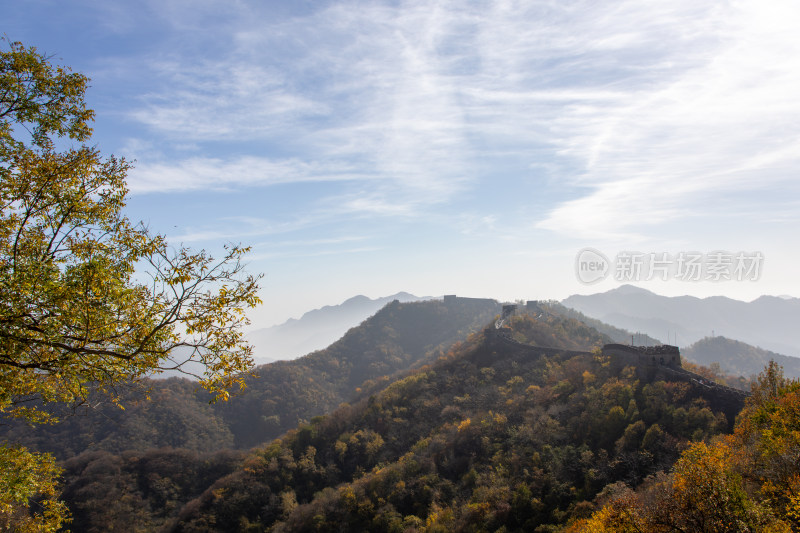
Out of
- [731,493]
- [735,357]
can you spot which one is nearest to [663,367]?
[731,493]

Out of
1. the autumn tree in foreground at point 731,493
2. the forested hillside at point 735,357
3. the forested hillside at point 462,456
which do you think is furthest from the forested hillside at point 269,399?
the forested hillside at point 735,357

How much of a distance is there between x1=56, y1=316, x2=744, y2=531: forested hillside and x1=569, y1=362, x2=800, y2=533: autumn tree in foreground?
7.82 m

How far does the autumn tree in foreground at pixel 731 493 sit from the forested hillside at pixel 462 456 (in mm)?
7816

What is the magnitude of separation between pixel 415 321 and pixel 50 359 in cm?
11315

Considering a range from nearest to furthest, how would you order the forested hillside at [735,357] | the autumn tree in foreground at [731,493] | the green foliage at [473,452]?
the autumn tree in foreground at [731,493] → the green foliage at [473,452] → the forested hillside at [735,357]

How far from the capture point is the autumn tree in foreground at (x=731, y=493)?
954 cm

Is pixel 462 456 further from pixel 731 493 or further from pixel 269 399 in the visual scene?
pixel 269 399

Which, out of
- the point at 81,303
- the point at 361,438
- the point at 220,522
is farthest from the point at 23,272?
the point at 361,438

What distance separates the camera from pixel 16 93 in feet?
22.6

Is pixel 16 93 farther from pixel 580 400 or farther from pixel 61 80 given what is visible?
pixel 580 400

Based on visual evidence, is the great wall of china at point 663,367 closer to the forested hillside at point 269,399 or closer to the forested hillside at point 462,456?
the forested hillside at point 462,456

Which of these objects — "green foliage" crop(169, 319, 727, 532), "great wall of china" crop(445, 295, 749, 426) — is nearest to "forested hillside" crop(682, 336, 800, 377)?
"great wall of china" crop(445, 295, 749, 426)

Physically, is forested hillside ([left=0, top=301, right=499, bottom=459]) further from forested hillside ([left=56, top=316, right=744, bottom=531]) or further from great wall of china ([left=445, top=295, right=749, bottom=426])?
great wall of china ([left=445, top=295, right=749, bottom=426])

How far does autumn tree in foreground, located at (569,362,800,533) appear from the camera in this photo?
31.3 feet
